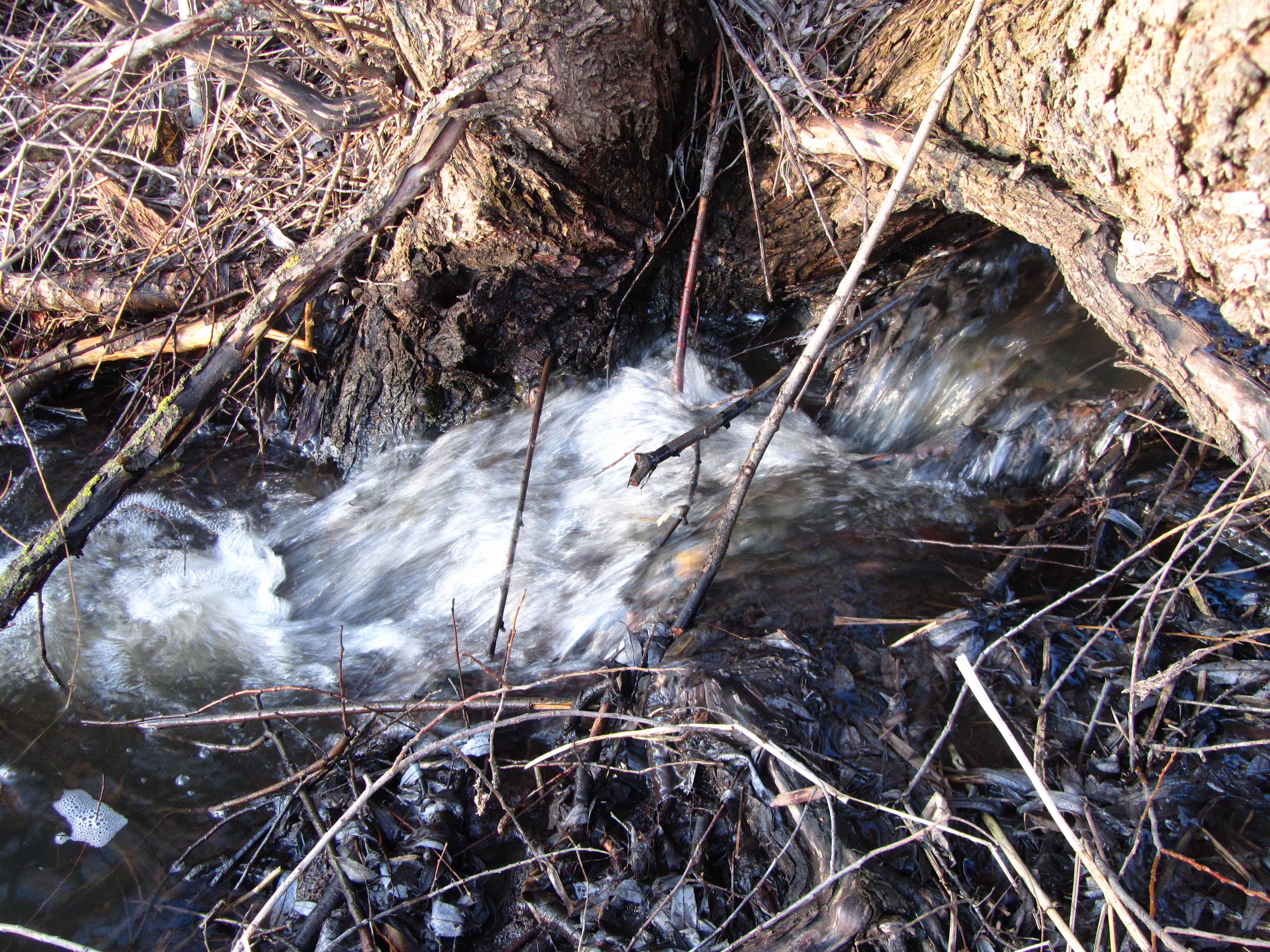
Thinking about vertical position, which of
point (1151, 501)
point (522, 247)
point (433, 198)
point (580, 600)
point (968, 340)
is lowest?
point (580, 600)

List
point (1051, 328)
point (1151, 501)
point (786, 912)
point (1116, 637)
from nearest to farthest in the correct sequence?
point (786, 912)
point (1116, 637)
point (1151, 501)
point (1051, 328)

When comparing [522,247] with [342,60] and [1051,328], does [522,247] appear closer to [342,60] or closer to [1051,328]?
[342,60]

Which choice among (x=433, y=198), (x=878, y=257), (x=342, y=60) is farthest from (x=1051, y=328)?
(x=342, y=60)

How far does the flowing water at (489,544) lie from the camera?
2232 mm

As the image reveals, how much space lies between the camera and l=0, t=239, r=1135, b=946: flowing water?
7.32ft

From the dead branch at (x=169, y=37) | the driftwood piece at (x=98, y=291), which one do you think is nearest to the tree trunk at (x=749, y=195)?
the dead branch at (x=169, y=37)

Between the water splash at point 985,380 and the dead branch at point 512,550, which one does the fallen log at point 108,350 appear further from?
the water splash at point 985,380

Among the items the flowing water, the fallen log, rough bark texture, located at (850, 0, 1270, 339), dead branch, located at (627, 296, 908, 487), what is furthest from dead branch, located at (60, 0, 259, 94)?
rough bark texture, located at (850, 0, 1270, 339)

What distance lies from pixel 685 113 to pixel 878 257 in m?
1.21

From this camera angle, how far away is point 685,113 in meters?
3.01

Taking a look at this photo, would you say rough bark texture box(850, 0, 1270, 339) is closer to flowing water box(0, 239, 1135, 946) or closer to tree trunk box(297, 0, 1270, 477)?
tree trunk box(297, 0, 1270, 477)

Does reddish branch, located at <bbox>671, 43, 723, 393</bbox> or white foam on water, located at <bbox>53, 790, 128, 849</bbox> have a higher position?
reddish branch, located at <bbox>671, 43, 723, 393</bbox>

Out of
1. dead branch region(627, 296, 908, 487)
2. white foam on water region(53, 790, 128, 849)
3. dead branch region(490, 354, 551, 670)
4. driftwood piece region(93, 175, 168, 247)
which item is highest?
driftwood piece region(93, 175, 168, 247)

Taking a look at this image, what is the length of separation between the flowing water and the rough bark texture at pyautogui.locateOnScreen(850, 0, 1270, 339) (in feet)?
3.81
